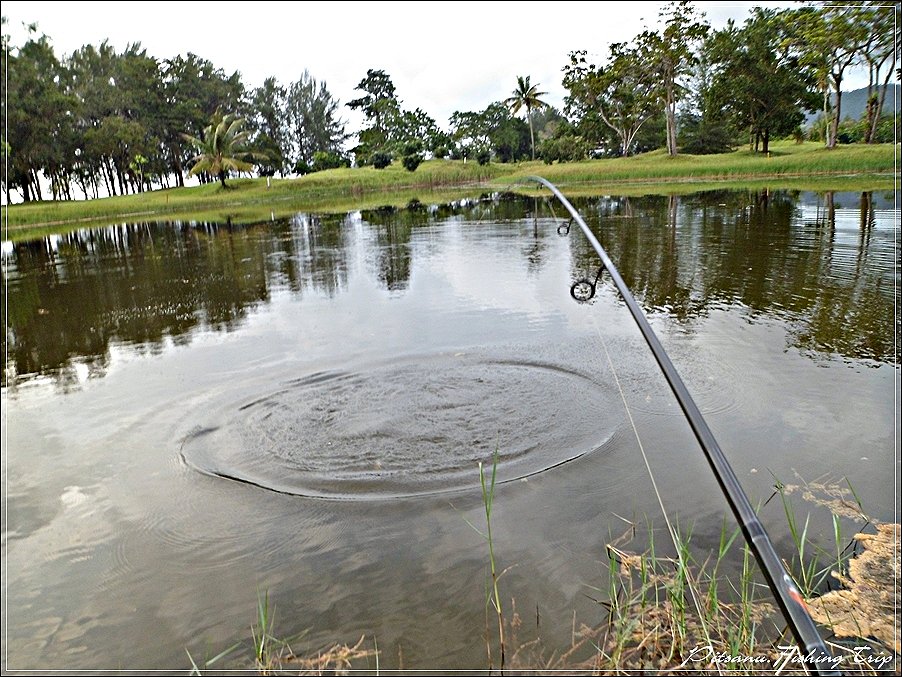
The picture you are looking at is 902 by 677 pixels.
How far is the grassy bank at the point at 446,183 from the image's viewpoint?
101 ft

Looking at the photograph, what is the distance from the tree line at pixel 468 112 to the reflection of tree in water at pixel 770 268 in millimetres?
18553

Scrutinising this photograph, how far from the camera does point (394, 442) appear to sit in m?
4.94

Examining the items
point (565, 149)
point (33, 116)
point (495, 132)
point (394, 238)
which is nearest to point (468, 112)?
point (495, 132)

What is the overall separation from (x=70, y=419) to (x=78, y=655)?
3453 mm

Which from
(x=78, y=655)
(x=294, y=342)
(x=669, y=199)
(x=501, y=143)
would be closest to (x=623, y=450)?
(x=78, y=655)

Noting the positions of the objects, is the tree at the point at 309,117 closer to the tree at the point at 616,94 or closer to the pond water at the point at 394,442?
the tree at the point at 616,94

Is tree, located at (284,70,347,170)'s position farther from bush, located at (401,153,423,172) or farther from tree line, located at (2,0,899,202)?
bush, located at (401,153,423,172)

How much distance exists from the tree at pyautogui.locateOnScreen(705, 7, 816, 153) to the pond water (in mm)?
40210

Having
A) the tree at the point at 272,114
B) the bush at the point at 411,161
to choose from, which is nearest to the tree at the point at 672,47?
the bush at the point at 411,161

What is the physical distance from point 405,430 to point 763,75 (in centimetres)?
5005

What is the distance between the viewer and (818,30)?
112ft

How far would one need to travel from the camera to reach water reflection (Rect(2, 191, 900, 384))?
26.5 feet

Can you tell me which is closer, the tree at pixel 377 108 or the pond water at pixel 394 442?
the pond water at pixel 394 442

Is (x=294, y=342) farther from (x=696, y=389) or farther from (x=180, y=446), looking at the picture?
(x=696, y=389)
